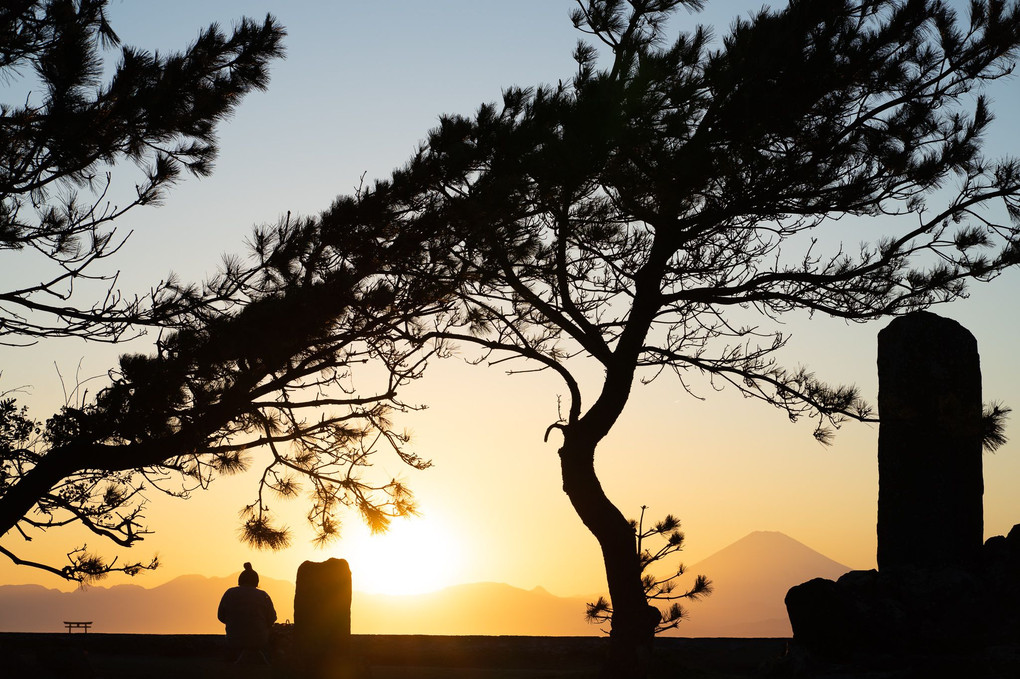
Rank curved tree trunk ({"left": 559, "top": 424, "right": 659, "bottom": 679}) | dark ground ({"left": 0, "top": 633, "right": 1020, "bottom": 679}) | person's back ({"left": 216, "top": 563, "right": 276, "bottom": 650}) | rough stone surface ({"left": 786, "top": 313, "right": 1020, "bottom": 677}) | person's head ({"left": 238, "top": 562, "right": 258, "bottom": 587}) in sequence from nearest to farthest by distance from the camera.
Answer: dark ground ({"left": 0, "top": 633, "right": 1020, "bottom": 679})
rough stone surface ({"left": 786, "top": 313, "right": 1020, "bottom": 677})
curved tree trunk ({"left": 559, "top": 424, "right": 659, "bottom": 679})
person's back ({"left": 216, "top": 563, "right": 276, "bottom": 650})
person's head ({"left": 238, "top": 562, "right": 258, "bottom": 587})

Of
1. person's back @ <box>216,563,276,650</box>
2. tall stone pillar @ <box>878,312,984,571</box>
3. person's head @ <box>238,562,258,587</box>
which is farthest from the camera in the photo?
person's head @ <box>238,562,258,587</box>

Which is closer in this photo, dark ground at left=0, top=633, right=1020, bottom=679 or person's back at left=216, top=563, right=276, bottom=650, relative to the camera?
dark ground at left=0, top=633, right=1020, bottom=679

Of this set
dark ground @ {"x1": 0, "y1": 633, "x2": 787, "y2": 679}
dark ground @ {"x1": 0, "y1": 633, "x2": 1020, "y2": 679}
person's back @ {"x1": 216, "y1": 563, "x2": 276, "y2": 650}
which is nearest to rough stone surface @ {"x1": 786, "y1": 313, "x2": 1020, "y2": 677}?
dark ground @ {"x1": 0, "y1": 633, "x2": 1020, "y2": 679}

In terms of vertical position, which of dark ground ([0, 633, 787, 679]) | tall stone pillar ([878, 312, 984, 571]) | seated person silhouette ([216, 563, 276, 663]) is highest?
tall stone pillar ([878, 312, 984, 571])

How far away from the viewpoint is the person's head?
7.86 metres

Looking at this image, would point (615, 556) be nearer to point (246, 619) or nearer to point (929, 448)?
point (929, 448)

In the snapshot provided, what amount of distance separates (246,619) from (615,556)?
305 cm

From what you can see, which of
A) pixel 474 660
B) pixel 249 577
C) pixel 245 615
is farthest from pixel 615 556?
pixel 249 577

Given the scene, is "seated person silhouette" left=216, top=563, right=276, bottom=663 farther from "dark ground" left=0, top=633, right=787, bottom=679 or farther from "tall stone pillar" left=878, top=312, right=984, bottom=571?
"tall stone pillar" left=878, top=312, right=984, bottom=571

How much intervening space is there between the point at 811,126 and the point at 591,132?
1852 mm

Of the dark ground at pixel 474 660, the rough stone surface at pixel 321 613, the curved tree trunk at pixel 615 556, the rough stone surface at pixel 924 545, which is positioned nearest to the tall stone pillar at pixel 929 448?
the rough stone surface at pixel 924 545

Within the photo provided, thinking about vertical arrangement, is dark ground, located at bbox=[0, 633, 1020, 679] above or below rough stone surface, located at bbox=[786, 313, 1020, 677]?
below

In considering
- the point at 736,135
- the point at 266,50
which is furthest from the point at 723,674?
the point at 266,50

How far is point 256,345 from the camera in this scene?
5637 millimetres
